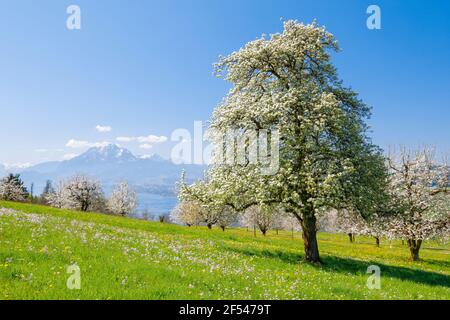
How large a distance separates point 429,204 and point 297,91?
85.8 ft

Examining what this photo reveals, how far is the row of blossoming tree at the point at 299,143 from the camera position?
72.5ft

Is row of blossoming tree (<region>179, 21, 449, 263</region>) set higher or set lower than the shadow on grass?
higher

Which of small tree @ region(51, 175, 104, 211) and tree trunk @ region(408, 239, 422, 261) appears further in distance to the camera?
small tree @ region(51, 175, 104, 211)

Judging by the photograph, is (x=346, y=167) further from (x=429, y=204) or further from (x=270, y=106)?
(x=429, y=204)

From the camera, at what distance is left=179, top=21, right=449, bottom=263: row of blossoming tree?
22.1 meters

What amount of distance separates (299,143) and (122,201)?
114 meters

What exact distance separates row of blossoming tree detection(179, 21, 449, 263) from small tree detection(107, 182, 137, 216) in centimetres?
10604

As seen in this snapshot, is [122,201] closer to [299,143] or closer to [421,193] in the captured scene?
[421,193]

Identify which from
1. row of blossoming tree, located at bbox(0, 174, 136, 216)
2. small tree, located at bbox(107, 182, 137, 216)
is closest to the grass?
row of blossoming tree, located at bbox(0, 174, 136, 216)

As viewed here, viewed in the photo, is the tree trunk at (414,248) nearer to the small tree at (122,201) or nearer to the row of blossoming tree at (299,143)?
the row of blossoming tree at (299,143)

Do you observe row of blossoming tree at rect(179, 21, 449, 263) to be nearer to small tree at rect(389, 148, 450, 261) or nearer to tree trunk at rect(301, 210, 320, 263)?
tree trunk at rect(301, 210, 320, 263)

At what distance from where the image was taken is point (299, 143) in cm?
2294

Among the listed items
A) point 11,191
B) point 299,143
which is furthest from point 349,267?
point 11,191

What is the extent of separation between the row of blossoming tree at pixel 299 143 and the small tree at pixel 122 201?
106038mm
